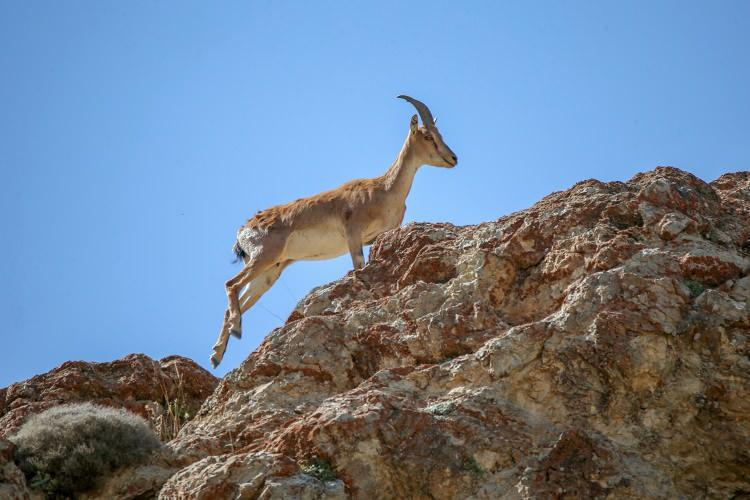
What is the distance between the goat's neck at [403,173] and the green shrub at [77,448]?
811 centimetres

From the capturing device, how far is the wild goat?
1439 cm

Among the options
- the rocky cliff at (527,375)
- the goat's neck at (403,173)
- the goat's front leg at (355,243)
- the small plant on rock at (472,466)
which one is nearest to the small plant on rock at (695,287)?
the rocky cliff at (527,375)

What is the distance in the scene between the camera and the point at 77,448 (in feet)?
23.1

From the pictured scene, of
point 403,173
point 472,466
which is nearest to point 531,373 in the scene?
point 472,466

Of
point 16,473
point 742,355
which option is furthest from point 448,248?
point 16,473

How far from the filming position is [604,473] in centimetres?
563

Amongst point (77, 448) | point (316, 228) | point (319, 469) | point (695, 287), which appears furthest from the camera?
point (316, 228)

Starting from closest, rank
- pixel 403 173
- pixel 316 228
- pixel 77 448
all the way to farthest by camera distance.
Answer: pixel 77 448 < pixel 316 228 < pixel 403 173

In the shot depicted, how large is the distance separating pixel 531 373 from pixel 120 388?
14.2 ft

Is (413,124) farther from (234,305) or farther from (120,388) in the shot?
(120,388)

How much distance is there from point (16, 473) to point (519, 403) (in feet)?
11.2

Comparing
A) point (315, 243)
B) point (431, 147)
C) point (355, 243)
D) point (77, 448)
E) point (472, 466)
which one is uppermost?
point (431, 147)

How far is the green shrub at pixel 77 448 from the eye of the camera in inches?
273

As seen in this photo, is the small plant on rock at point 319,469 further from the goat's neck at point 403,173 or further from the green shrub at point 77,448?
the goat's neck at point 403,173
